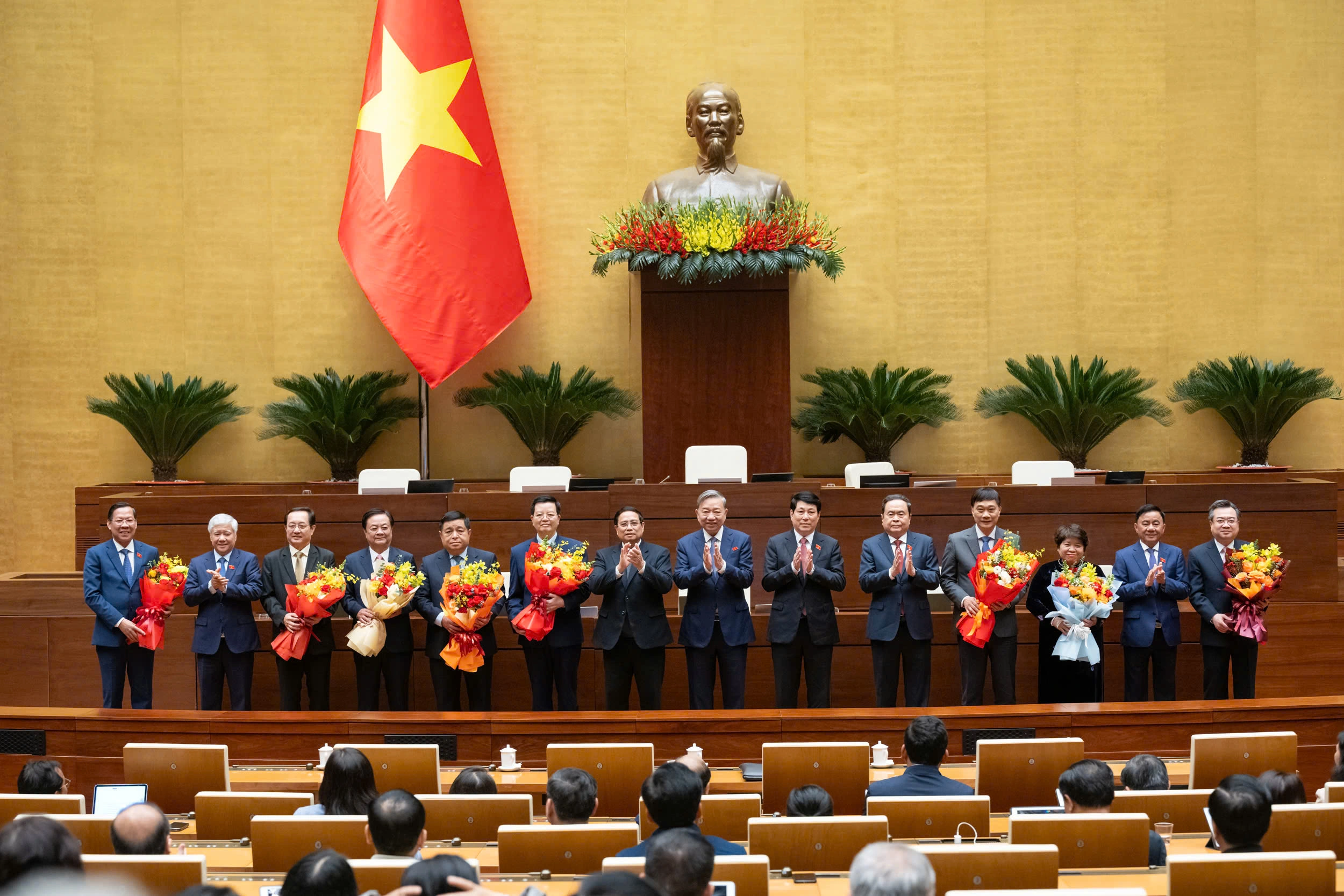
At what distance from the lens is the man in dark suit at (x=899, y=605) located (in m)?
6.13

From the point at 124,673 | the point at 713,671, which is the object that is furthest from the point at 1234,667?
the point at 124,673

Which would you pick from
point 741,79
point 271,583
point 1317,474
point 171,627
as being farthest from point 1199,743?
point 741,79

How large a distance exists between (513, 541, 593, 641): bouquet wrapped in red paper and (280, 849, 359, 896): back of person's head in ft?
10.6

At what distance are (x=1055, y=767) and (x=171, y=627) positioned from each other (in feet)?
15.9

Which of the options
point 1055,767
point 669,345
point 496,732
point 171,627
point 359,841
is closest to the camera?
point 359,841

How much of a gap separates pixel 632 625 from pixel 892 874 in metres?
3.80

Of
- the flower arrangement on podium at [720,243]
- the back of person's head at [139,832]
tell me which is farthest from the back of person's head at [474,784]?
the flower arrangement on podium at [720,243]

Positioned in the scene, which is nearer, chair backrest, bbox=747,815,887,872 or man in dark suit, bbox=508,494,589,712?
chair backrest, bbox=747,815,887,872

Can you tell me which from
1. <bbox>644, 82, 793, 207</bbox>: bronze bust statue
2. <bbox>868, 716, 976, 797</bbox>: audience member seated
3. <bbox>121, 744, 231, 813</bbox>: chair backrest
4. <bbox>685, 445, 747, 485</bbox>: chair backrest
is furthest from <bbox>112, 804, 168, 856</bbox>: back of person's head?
<bbox>644, 82, 793, 207</bbox>: bronze bust statue

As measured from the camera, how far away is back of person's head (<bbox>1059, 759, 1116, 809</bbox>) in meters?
3.79

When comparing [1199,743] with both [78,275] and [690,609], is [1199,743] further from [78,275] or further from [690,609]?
[78,275]

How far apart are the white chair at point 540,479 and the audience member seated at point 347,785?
12.3 feet

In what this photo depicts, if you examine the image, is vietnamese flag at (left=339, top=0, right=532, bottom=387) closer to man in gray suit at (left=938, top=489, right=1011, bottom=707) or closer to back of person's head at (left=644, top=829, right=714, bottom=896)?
man in gray suit at (left=938, top=489, right=1011, bottom=707)

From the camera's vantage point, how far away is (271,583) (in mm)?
6348
